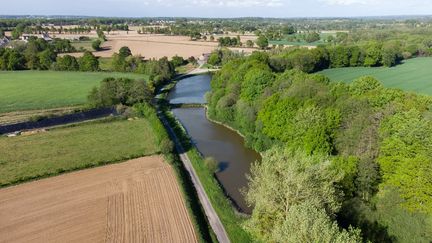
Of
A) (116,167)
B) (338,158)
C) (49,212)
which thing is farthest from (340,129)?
(49,212)

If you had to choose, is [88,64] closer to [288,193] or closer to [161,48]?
[161,48]

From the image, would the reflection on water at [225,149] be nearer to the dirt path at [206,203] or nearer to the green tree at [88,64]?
the dirt path at [206,203]

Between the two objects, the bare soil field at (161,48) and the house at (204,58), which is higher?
the bare soil field at (161,48)

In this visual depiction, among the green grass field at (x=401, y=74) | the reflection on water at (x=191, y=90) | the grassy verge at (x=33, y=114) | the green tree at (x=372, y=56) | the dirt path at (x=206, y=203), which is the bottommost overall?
the dirt path at (x=206, y=203)

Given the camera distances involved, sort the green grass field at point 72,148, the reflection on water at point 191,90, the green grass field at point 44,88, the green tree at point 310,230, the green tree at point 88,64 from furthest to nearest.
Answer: the green tree at point 88,64, the reflection on water at point 191,90, the green grass field at point 44,88, the green grass field at point 72,148, the green tree at point 310,230

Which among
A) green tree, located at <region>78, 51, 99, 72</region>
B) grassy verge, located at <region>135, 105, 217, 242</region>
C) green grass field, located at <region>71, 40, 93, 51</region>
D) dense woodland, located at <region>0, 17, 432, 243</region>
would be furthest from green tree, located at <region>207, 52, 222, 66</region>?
grassy verge, located at <region>135, 105, 217, 242</region>

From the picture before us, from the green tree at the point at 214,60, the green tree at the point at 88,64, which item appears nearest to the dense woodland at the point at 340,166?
the green tree at the point at 214,60

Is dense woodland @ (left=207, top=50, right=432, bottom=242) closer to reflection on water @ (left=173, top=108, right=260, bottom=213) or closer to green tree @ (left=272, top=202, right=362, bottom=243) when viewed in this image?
green tree @ (left=272, top=202, right=362, bottom=243)
